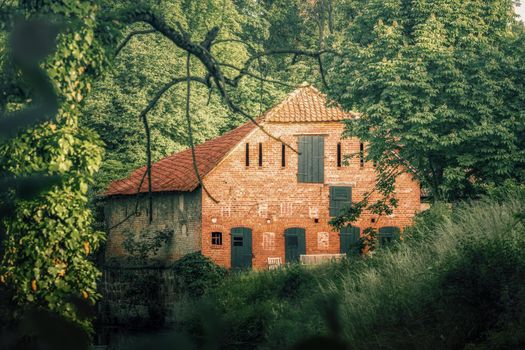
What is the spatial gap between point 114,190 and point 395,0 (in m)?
13.2

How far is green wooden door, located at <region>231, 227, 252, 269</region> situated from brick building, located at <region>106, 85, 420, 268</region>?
0.03 m

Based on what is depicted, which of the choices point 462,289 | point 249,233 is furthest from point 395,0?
point 462,289

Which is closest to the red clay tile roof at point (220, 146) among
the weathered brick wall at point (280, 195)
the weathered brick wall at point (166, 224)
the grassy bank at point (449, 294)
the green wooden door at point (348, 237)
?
the weathered brick wall at point (280, 195)

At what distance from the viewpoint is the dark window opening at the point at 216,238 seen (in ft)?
89.1

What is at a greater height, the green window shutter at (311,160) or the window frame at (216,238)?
the green window shutter at (311,160)

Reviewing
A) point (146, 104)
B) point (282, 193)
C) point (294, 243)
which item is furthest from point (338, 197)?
point (146, 104)

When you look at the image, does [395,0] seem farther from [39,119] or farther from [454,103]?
[39,119]

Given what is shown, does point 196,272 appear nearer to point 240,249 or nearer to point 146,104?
point 240,249

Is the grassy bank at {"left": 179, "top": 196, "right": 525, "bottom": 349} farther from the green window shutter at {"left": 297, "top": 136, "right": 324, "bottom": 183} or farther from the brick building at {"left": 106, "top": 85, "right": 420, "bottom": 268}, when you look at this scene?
the green window shutter at {"left": 297, "top": 136, "right": 324, "bottom": 183}

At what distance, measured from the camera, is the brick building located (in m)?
27.3

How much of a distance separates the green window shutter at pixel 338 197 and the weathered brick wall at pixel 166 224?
4474 millimetres

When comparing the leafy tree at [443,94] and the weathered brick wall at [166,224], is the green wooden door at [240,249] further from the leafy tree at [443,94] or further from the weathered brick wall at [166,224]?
the leafy tree at [443,94]

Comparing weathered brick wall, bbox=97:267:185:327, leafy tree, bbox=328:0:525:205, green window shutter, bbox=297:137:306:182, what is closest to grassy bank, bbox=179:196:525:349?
leafy tree, bbox=328:0:525:205

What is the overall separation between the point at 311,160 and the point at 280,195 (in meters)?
1.57
